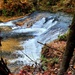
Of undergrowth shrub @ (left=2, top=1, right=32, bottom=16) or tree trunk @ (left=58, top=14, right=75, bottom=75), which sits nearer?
tree trunk @ (left=58, top=14, right=75, bottom=75)

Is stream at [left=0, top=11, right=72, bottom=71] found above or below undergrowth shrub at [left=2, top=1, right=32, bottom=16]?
above

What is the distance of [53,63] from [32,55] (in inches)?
116

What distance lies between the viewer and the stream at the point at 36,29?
474 inches

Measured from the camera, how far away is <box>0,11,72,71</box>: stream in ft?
39.5

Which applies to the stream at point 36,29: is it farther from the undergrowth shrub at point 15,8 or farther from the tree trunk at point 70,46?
the tree trunk at point 70,46

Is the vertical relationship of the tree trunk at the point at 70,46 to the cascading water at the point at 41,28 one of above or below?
above

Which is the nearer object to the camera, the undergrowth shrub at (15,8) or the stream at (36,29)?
the stream at (36,29)

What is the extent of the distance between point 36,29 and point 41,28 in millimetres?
320

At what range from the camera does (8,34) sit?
14.8m

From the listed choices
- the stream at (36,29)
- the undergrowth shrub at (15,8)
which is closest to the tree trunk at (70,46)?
the stream at (36,29)

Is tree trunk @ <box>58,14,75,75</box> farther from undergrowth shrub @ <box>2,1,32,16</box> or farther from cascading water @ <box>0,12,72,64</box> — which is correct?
undergrowth shrub @ <box>2,1,32,16</box>

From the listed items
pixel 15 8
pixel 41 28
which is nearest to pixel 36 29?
pixel 41 28

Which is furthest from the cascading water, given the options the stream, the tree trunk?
the tree trunk

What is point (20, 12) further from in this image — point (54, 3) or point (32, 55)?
point (32, 55)
